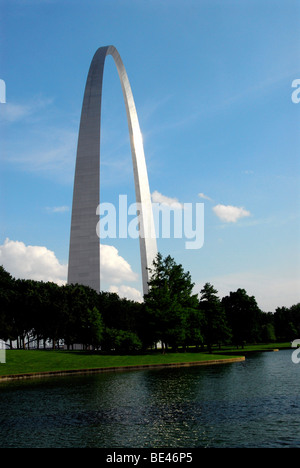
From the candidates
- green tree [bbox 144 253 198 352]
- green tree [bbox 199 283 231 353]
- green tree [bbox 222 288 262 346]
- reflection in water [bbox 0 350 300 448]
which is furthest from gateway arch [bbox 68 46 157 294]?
green tree [bbox 222 288 262 346]

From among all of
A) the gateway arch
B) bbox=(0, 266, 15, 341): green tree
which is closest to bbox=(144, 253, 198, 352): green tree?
the gateway arch

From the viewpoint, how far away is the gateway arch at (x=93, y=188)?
2370 inches

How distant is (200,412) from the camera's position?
63.1 ft

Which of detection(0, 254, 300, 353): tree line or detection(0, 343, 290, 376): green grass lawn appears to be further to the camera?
detection(0, 254, 300, 353): tree line

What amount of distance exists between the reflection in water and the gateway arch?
29955mm

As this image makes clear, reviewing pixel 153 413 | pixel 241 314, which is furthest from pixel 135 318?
pixel 153 413

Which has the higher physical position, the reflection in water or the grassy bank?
the reflection in water

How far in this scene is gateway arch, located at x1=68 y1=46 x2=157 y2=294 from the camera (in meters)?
60.2

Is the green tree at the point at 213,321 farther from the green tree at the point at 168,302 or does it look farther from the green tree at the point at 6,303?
the green tree at the point at 6,303

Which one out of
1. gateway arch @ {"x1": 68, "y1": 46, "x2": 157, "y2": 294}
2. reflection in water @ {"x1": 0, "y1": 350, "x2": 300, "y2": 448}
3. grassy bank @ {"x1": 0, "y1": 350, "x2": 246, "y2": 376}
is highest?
gateway arch @ {"x1": 68, "y1": 46, "x2": 157, "y2": 294}

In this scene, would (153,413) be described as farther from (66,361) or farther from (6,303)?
(6,303)

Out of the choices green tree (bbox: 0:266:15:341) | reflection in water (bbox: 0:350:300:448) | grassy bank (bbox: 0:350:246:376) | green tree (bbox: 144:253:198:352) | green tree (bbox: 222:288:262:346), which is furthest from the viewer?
green tree (bbox: 222:288:262:346)

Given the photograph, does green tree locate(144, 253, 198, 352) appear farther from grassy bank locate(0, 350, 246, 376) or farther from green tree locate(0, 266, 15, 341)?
green tree locate(0, 266, 15, 341)

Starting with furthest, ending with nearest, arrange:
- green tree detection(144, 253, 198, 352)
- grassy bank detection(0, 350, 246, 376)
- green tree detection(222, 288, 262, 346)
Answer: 1. green tree detection(222, 288, 262, 346)
2. green tree detection(144, 253, 198, 352)
3. grassy bank detection(0, 350, 246, 376)
